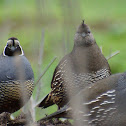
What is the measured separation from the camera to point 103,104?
5004 mm

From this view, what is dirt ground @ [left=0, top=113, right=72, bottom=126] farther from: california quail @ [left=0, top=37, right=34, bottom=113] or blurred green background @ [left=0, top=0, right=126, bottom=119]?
california quail @ [left=0, top=37, right=34, bottom=113]

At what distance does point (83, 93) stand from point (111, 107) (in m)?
0.36

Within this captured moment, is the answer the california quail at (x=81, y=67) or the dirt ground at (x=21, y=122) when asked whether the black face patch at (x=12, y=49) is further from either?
the dirt ground at (x=21, y=122)

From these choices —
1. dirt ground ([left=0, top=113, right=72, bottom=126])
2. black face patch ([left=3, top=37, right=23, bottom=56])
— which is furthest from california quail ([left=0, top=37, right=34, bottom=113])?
dirt ground ([left=0, top=113, right=72, bottom=126])

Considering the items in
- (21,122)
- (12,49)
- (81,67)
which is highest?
(12,49)

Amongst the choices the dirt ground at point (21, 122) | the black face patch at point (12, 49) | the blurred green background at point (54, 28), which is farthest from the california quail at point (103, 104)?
the black face patch at point (12, 49)

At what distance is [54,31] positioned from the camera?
3555 millimetres

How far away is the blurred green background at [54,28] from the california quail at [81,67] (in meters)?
0.24

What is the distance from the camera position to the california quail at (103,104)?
490 cm

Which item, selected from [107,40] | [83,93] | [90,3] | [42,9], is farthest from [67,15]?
[90,3]

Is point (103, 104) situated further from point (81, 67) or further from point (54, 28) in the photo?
point (54, 28)

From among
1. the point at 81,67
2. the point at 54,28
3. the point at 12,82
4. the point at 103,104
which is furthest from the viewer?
the point at 81,67

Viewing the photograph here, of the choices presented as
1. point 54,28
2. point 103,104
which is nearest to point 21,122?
point 103,104

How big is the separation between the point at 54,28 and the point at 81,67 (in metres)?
2.01
